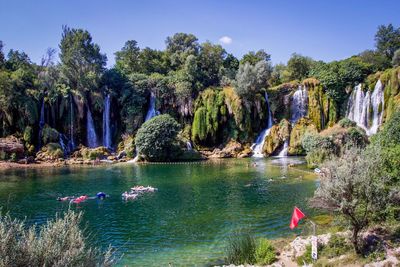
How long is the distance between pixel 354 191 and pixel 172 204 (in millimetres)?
17017

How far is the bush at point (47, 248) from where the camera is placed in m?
9.09

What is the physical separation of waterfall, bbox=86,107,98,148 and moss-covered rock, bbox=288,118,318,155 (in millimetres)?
35884

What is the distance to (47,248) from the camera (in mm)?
9664

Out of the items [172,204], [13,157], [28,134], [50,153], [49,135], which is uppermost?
[28,134]

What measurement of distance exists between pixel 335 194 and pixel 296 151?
48.0m

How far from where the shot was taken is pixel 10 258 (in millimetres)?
8945

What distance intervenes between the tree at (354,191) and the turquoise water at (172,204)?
6164 mm

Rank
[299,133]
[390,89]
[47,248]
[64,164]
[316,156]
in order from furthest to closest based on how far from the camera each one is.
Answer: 1. [299,133]
2. [390,89]
3. [64,164]
4. [316,156]
5. [47,248]

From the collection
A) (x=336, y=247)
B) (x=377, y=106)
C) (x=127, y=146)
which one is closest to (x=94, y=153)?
(x=127, y=146)

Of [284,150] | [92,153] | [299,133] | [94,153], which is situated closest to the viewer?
[92,153]

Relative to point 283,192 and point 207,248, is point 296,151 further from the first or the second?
point 207,248

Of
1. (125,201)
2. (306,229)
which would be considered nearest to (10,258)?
(306,229)

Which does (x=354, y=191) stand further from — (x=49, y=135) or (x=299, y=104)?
(x=49, y=135)

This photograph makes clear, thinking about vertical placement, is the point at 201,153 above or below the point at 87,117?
below
